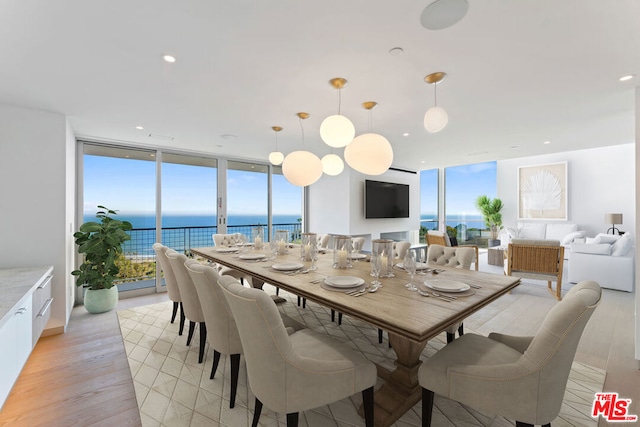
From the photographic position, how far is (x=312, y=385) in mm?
1289

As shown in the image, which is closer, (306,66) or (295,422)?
(295,422)

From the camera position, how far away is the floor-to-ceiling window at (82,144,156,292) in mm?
4098

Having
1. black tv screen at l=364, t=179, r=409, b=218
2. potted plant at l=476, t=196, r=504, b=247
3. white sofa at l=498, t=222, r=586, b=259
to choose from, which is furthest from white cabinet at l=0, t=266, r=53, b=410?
potted plant at l=476, t=196, r=504, b=247

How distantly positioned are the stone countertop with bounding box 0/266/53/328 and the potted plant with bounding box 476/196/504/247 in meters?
9.28

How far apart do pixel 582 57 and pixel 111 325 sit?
506 cm

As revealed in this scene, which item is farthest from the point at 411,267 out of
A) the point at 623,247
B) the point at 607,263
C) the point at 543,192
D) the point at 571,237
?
the point at 543,192

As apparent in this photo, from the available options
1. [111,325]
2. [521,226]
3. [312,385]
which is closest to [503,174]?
[521,226]

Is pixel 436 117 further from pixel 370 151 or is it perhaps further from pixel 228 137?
pixel 228 137

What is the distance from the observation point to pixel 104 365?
91.8 inches

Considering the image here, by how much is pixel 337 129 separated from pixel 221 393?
2187 mm

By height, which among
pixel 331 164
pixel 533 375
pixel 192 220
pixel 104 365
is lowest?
pixel 104 365

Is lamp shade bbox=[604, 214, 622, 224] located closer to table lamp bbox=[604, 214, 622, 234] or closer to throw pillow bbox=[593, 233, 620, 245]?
table lamp bbox=[604, 214, 622, 234]

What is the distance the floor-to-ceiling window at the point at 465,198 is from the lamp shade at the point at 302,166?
22.5ft

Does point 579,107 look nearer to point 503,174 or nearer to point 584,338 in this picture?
point 584,338
